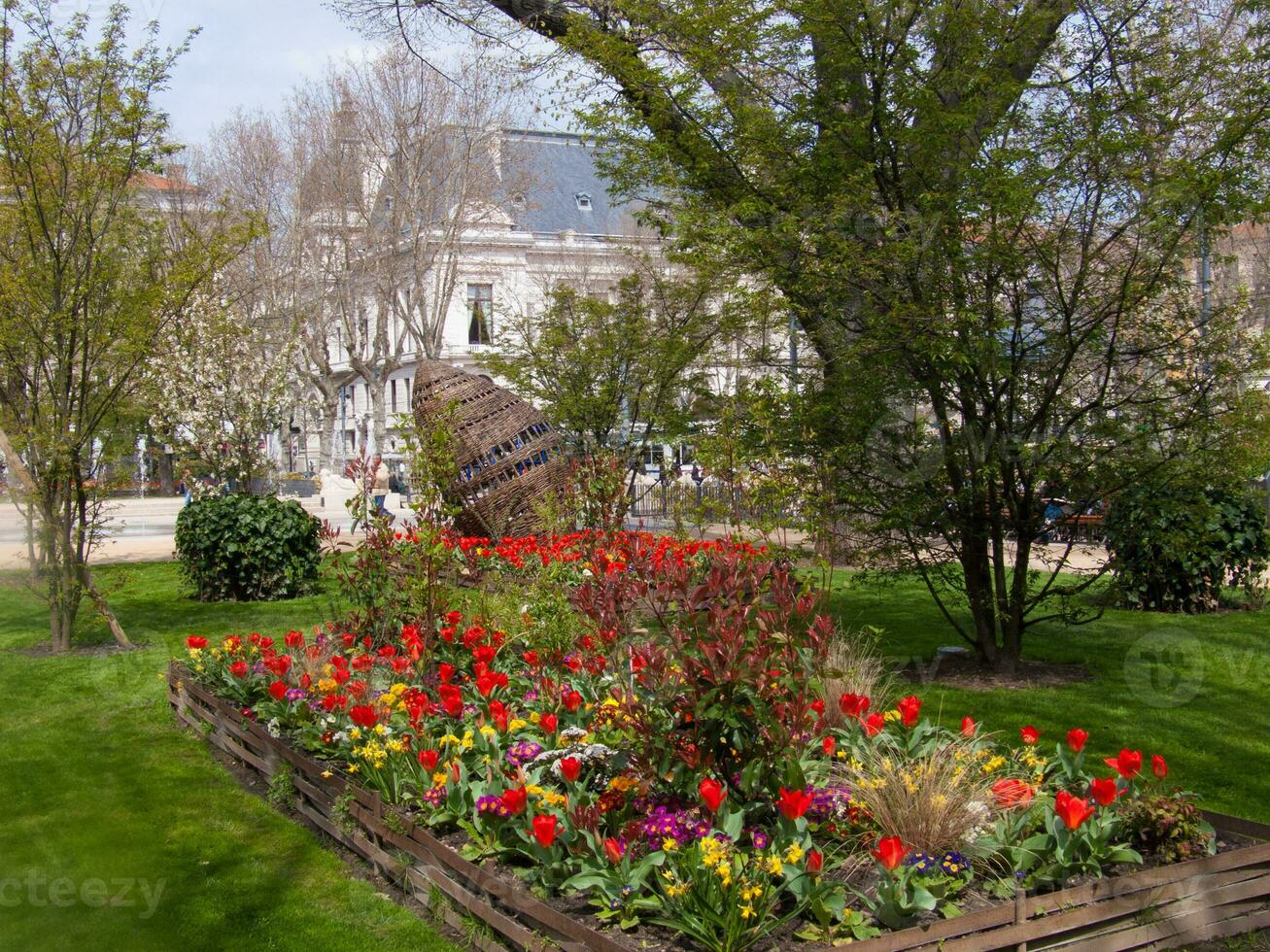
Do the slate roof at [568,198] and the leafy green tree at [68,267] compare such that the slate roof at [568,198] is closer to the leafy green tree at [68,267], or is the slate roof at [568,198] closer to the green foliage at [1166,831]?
the leafy green tree at [68,267]

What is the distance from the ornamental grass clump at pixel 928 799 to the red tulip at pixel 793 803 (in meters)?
0.37

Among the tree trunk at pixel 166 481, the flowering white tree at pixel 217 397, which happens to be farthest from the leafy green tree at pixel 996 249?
the tree trunk at pixel 166 481

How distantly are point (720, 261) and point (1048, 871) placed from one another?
5.37 m

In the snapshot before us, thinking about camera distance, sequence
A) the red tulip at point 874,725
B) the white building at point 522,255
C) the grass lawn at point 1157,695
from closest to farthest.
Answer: the red tulip at point 874,725 → the grass lawn at point 1157,695 → the white building at point 522,255

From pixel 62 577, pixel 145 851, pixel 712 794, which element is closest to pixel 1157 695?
pixel 712 794

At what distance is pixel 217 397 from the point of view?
18.4 metres

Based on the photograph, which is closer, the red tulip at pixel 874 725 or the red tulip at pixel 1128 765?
the red tulip at pixel 1128 765

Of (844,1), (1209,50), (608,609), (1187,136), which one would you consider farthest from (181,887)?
(1209,50)

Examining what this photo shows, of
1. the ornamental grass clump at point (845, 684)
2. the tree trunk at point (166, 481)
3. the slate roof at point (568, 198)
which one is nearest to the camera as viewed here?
the ornamental grass clump at point (845, 684)

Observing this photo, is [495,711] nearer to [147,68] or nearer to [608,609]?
[608,609]

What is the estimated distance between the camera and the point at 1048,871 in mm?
3689

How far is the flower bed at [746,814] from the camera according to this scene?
3.42m

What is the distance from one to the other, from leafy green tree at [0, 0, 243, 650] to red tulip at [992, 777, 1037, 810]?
6972 mm

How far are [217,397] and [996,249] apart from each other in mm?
14394
